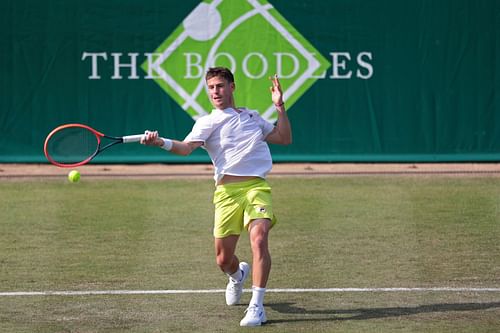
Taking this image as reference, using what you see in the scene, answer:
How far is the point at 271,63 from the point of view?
609 inches

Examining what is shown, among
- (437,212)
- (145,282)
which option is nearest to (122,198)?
(437,212)

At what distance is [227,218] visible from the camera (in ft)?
25.5

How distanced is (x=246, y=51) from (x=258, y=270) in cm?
830

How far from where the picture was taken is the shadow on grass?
7.52 m

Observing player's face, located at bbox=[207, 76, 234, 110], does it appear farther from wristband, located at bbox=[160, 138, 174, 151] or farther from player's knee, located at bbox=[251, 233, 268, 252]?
player's knee, located at bbox=[251, 233, 268, 252]

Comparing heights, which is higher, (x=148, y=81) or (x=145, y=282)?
(x=148, y=81)

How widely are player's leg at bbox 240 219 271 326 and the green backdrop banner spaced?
7884 mm

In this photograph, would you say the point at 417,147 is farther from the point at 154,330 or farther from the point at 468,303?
the point at 154,330

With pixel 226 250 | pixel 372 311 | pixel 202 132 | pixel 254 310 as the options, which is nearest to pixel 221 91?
pixel 202 132

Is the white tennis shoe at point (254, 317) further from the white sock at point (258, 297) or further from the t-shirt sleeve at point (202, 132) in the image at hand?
the t-shirt sleeve at point (202, 132)

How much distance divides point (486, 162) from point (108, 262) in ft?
25.3

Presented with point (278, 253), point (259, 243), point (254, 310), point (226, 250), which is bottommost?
point (278, 253)

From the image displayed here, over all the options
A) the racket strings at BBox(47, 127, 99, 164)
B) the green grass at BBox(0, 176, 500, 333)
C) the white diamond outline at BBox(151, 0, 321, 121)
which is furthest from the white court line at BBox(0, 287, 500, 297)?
the white diamond outline at BBox(151, 0, 321, 121)

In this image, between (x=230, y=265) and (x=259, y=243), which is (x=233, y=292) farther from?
(x=259, y=243)
